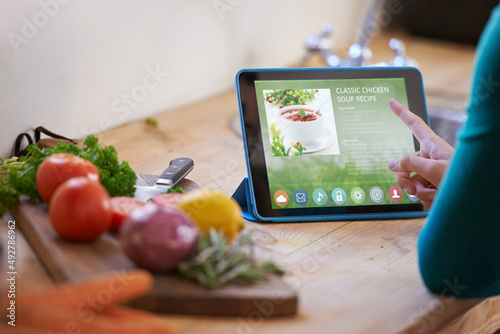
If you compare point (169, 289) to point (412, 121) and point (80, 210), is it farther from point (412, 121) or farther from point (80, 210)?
point (412, 121)

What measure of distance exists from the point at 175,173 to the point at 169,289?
0.36 m

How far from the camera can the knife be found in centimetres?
102

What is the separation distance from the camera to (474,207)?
78 centimetres

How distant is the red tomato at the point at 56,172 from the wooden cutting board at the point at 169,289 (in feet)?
0.31

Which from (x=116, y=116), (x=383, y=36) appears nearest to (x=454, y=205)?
(x=116, y=116)

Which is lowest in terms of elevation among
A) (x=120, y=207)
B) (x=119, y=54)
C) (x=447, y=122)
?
(x=447, y=122)

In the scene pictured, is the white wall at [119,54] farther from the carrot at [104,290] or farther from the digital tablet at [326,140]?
the carrot at [104,290]

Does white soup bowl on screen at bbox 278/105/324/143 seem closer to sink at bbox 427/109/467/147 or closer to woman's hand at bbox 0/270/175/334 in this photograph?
woman's hand at bbox 0/270/175/334

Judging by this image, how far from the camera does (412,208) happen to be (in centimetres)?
110

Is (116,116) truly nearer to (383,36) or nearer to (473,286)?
(473,286)

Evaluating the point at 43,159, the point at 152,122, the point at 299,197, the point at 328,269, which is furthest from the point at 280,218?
the point at 152,122

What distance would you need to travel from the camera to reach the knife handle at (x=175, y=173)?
1.06 metres

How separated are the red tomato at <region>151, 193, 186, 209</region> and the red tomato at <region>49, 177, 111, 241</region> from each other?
0.35ft

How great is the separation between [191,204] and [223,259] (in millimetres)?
100
